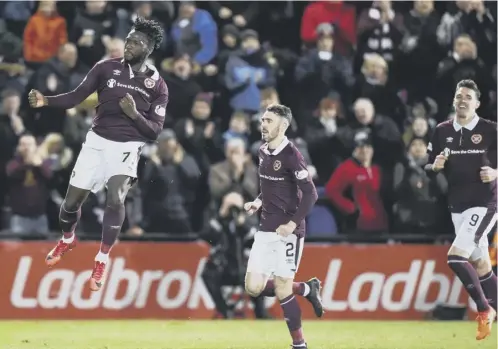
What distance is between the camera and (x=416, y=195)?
18.0 metres

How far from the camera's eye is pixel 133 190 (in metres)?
17.6

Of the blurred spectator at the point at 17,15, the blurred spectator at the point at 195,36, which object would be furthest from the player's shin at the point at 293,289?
the blurred spectator at the point at 17,15

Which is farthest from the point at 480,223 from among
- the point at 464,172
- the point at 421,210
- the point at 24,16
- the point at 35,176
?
the point at 24,16

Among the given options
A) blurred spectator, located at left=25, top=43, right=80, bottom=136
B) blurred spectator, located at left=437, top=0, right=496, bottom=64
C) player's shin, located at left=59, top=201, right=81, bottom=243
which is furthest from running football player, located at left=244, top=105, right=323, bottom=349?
blurred spectator, located at left=437, top=0, right=496, bottom=64

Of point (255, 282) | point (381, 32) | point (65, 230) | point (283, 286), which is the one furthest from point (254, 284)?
point (381, 32)

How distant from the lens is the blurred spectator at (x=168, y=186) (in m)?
17.6

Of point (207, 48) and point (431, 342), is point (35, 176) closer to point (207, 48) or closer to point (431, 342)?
point (207, 48)

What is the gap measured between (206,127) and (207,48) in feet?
5.26

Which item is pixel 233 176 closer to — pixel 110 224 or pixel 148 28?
pixel 110 224

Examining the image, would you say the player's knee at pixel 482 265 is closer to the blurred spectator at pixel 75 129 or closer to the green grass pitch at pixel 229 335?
the green grass pitch at pixel 229 335

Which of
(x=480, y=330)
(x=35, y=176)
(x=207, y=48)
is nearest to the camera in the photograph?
(x=480, y=330)

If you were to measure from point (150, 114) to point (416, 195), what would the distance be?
5.65m

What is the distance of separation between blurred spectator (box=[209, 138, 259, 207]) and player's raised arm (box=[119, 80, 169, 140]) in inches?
148

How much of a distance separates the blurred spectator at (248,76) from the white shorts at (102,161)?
519 cm
